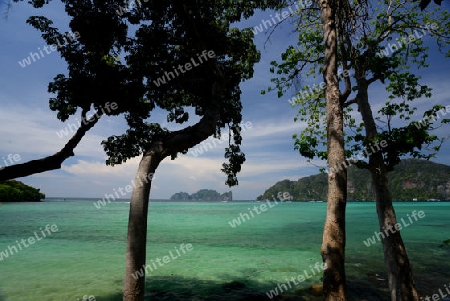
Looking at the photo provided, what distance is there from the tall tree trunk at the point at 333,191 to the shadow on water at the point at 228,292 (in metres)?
6.97

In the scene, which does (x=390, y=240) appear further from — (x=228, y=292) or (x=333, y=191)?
(x=228, y=292)

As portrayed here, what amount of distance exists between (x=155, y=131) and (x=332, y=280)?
20.5ft

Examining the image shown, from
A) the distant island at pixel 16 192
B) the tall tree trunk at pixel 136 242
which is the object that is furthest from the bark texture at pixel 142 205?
the distant island at pixel 16 192

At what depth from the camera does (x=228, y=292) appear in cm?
1075

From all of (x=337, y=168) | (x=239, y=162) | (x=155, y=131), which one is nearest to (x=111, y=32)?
(x=155, y=131)

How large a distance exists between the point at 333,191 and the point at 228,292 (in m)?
8.66

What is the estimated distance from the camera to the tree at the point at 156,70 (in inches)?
235

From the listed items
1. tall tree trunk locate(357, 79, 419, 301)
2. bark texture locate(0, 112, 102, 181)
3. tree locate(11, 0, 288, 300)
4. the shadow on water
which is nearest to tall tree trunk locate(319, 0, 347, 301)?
tree locate(11, 0, 288, 300)

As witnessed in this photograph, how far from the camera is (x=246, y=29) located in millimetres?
8297

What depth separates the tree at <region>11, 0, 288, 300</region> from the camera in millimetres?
5969

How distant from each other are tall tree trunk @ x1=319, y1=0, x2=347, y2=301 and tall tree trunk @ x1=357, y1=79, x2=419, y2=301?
479 cm

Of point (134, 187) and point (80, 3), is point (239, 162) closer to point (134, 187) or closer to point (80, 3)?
point (134, 187)

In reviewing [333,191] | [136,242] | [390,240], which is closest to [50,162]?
[136,242]

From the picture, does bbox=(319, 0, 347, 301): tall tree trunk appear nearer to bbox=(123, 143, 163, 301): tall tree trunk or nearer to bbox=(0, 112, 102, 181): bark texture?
bbox=(123, 143, 163, 301): tall tree trunk
